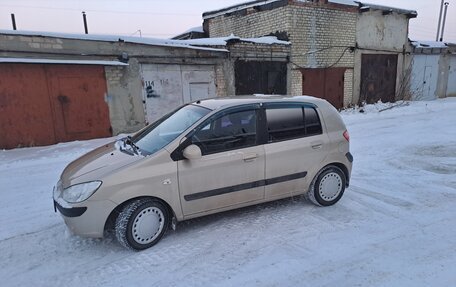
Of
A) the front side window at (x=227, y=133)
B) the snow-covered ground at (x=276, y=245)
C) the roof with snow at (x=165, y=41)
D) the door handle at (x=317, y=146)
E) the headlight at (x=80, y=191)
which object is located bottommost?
the snow-covered ground at (x=276, y=245)

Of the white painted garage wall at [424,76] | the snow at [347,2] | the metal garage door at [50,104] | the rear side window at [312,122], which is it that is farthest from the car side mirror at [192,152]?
the white painted garage wall at [424,76]

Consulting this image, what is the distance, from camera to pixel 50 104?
8.91m

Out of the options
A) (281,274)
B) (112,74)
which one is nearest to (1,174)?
(112,74)

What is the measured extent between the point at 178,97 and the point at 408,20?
14669 millimetres

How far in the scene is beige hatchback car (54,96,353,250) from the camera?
3.25m

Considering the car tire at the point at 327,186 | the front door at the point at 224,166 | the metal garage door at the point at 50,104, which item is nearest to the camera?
the front door at the point at 224,166

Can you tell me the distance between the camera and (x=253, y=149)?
12.5ft

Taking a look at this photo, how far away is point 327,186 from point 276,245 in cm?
142

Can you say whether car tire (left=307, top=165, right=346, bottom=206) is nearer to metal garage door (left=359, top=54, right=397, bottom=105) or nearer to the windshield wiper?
the windshield wiper

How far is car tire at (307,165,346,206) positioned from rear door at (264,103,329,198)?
7.4 inches

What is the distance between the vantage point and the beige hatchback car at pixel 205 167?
325 centimetres

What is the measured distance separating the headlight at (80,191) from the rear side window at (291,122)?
210 centimetres

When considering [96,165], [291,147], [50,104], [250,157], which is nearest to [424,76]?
[291,147]

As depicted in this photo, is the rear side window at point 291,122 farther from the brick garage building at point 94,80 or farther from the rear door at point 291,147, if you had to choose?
the brick garage building at point 94,80
